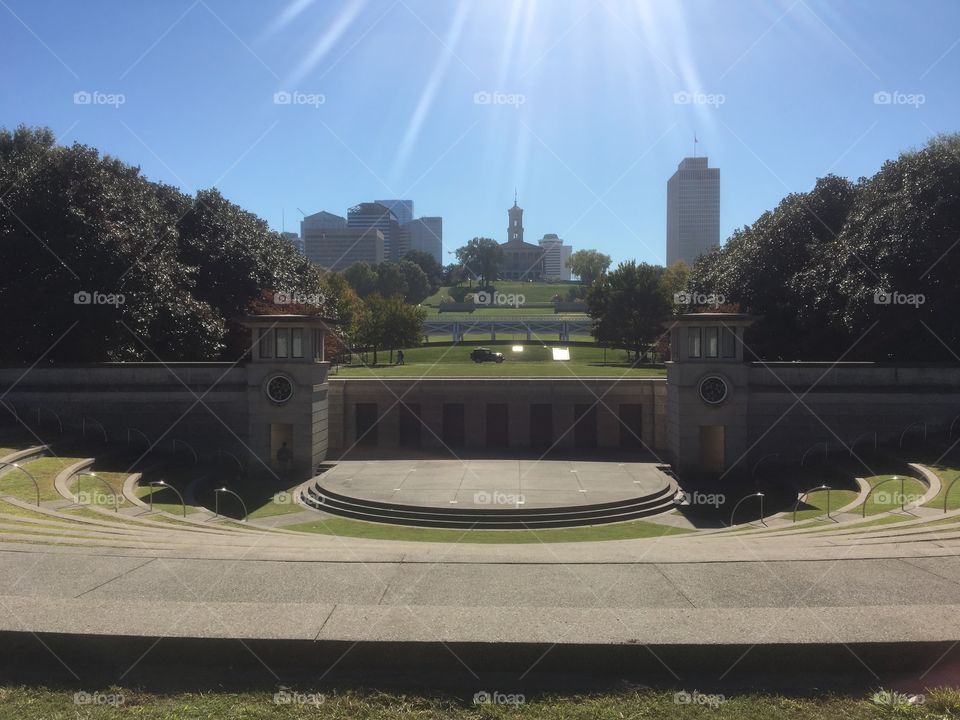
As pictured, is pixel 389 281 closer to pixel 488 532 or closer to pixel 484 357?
pixel 484 357

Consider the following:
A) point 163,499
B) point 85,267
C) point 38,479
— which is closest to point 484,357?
point 85,267

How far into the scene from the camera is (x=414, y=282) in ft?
547

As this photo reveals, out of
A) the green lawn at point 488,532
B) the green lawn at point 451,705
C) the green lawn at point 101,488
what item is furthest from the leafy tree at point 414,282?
the green lawn at point 451,705

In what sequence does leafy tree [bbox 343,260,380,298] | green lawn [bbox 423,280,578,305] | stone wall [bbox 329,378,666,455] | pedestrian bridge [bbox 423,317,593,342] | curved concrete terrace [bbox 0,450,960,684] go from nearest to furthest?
curved concrete terrace [bbox 0,450,960,684], stone wall [bbox 329,378,666,455], pedestrian bridge [bbox 423,317,593,342], leafy tree [bbox 343,260,380,298], green lawn [bbox 423,280,578,305]

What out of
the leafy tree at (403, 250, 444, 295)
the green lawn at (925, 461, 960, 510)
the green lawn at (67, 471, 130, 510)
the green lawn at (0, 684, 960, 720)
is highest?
the leafy tree at (403, 250, 444, 295)

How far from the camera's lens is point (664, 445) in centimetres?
3291

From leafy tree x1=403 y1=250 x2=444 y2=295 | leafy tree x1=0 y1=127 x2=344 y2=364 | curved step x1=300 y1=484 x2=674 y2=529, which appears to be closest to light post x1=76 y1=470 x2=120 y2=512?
curved step x1=300 y1=484 x2=674 y2=529

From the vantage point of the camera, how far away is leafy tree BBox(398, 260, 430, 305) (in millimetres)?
164875

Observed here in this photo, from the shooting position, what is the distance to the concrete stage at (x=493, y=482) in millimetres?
22656

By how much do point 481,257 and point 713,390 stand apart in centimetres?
16566

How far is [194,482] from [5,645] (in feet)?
63.9

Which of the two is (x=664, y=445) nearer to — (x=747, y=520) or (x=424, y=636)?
(x=747, y=520)

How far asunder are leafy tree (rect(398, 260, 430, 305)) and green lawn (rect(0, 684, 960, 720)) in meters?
158

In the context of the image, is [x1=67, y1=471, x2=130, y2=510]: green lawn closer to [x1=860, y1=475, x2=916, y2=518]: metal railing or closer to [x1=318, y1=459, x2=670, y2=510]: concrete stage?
[x1=318, y1=459, x2=670, y2=510]: concrete stage
